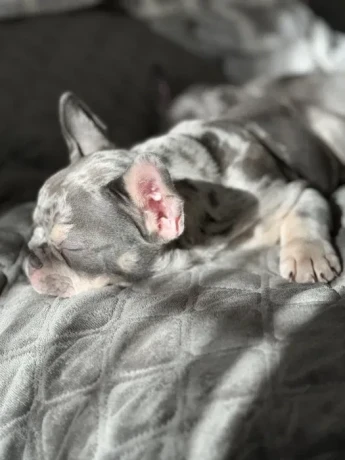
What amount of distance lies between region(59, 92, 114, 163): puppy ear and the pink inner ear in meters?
0.34

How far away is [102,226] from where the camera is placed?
1.18 metres

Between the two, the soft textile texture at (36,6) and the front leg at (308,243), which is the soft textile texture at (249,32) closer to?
the soft textile texture at (36,6)

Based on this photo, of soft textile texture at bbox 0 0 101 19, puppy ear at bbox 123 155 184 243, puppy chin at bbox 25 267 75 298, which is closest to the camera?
puppy ear at bbox 123 155 184 243

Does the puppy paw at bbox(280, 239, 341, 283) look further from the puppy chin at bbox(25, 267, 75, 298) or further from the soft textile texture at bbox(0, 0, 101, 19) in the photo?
the soft textile texture at bbox(0, 0, 101, 19)

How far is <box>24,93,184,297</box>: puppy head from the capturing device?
1.16 metres

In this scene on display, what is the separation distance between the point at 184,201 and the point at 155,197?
0.14 m

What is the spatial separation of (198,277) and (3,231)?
20.3 inches

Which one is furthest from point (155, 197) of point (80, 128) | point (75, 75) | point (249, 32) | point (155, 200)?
point (249, 32)

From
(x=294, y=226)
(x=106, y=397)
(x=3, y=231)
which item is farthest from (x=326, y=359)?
(x=3, y=231)

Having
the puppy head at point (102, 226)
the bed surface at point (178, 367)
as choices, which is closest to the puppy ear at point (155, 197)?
the puppy head at point (102, 226)

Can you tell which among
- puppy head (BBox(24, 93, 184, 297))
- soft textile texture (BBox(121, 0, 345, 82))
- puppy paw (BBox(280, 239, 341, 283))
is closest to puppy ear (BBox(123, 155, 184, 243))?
puppy head (BBox(24, 93, 184, 297))

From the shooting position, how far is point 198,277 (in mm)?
1224

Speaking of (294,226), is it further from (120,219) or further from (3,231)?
(3,231)

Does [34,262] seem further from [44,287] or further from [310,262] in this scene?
[310,262]
